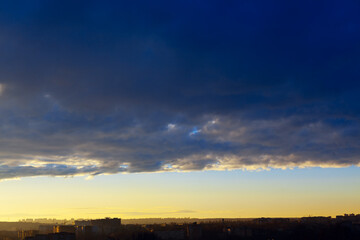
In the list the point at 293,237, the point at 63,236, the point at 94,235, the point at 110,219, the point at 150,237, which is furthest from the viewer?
the point at 110,219

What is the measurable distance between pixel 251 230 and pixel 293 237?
11469 mm

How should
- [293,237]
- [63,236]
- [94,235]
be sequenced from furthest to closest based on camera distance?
1. [94,235]
2. [293,237]
3. [63,236]

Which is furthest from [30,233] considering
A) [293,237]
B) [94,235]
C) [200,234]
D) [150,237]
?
[293,237]

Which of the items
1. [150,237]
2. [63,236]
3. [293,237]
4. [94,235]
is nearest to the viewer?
[63,236]

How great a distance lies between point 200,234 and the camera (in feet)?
351

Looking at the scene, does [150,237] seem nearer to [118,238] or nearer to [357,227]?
[118,238]

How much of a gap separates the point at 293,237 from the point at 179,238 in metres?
30.7

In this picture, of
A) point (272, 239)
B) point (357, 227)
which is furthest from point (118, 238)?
point (357, 227)

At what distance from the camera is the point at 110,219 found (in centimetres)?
13725

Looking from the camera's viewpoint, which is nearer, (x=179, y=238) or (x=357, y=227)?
(x=179, y=238)

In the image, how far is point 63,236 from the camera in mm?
92125

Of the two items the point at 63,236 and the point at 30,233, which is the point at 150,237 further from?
the point at 30,233

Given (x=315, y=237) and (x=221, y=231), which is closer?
(x=315, y=237)

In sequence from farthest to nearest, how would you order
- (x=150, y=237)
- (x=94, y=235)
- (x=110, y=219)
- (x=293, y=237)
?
(x=110, y=219) → (x=94, y=235) → (x=293, y=237) → (x=150, y=237)
